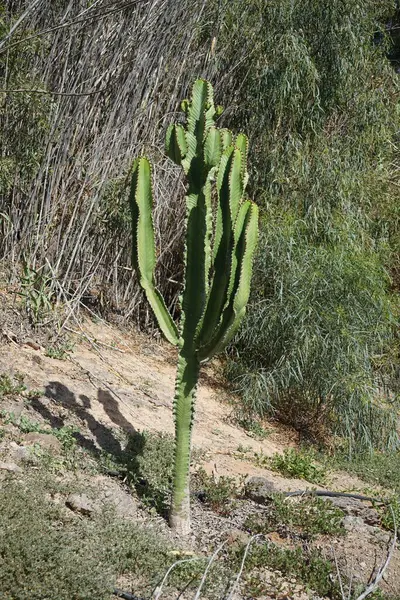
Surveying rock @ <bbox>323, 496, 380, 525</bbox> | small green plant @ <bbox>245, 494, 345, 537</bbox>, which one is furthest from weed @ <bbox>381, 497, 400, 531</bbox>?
small green plant @ <bbox>245, 494, 345, 537</bbox>

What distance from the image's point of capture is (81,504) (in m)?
Answer: 3.66

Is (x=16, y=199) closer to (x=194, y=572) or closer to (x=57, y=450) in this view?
(x=57, y=450)

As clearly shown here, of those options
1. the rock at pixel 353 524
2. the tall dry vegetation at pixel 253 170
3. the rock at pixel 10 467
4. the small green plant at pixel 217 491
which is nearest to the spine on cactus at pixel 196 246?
the small green plant at pixel 217 491

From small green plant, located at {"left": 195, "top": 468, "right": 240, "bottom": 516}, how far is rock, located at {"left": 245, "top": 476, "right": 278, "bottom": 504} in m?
0.07

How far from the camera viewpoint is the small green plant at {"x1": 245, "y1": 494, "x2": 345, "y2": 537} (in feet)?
13.0

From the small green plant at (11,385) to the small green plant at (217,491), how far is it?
1.28 m

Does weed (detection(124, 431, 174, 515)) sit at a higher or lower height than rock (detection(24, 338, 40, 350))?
lower

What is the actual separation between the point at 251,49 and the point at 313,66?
2.15 feet

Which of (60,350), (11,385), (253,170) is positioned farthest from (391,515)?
(253,170)

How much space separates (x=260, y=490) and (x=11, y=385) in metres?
1.74

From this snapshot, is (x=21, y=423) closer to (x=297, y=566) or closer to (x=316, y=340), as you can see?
(x=297, y=566)

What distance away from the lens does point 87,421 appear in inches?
190

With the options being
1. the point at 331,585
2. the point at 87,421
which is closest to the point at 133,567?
the point at 331,585

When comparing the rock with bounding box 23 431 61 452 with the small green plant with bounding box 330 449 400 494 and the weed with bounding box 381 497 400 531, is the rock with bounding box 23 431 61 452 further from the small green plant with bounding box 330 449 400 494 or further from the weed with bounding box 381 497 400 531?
the small green plant with bounding box 330 449 400 494
